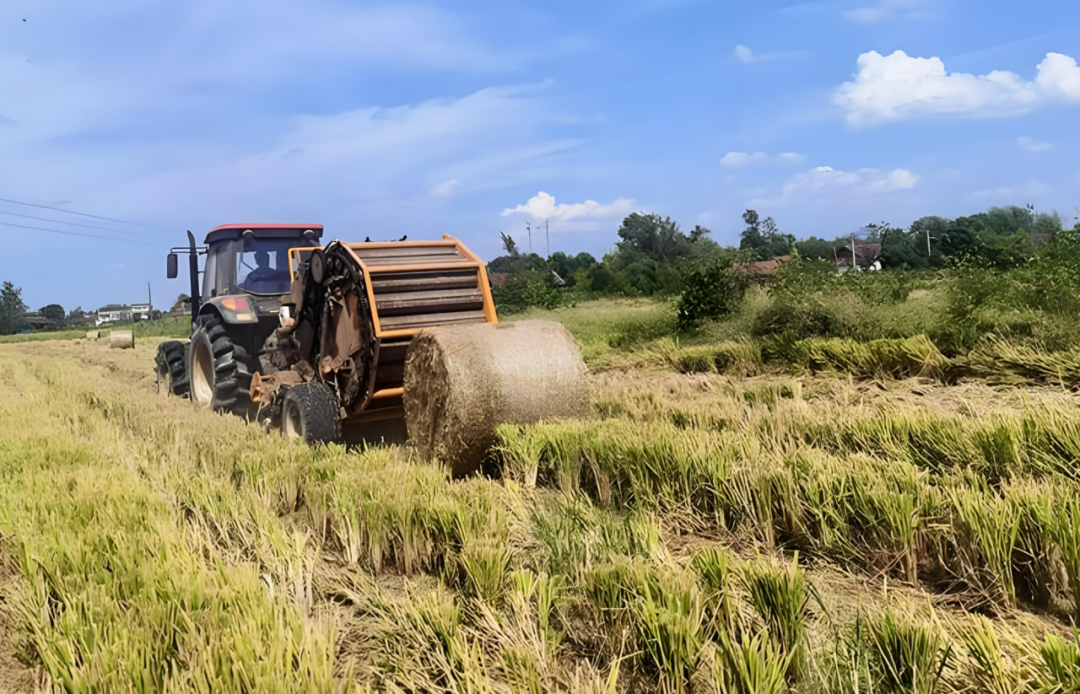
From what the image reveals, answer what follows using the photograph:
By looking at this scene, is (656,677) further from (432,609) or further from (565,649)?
(432,609)

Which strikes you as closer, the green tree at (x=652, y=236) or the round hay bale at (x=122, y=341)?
the round hay bale at (x=122, y=341)

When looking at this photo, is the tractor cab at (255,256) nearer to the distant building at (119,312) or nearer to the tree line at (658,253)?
the tree line at (658,253)

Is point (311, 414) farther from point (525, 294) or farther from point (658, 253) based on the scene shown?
point (658, 253)

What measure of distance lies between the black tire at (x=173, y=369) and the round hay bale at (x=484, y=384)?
624cm

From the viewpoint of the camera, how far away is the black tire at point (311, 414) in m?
6.54

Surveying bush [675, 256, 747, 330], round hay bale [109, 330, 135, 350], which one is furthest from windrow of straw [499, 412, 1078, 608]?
round hay bale [109, 330, 135, 350]

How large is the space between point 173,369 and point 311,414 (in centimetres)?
542

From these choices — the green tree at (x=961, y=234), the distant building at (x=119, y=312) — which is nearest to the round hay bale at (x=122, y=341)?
the green tree at (x=961, y=234)

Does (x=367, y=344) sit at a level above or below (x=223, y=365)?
above

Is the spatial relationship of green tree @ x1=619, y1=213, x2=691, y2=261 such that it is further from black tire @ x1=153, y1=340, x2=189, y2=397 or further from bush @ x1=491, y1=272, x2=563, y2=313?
black tire @ x1=153, y1=340, x2=189, y2=397

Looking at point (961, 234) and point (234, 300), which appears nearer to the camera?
point (234, 300)

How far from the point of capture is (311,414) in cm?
659

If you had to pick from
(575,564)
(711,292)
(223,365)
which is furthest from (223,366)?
(711,292)

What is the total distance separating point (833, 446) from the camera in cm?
472
